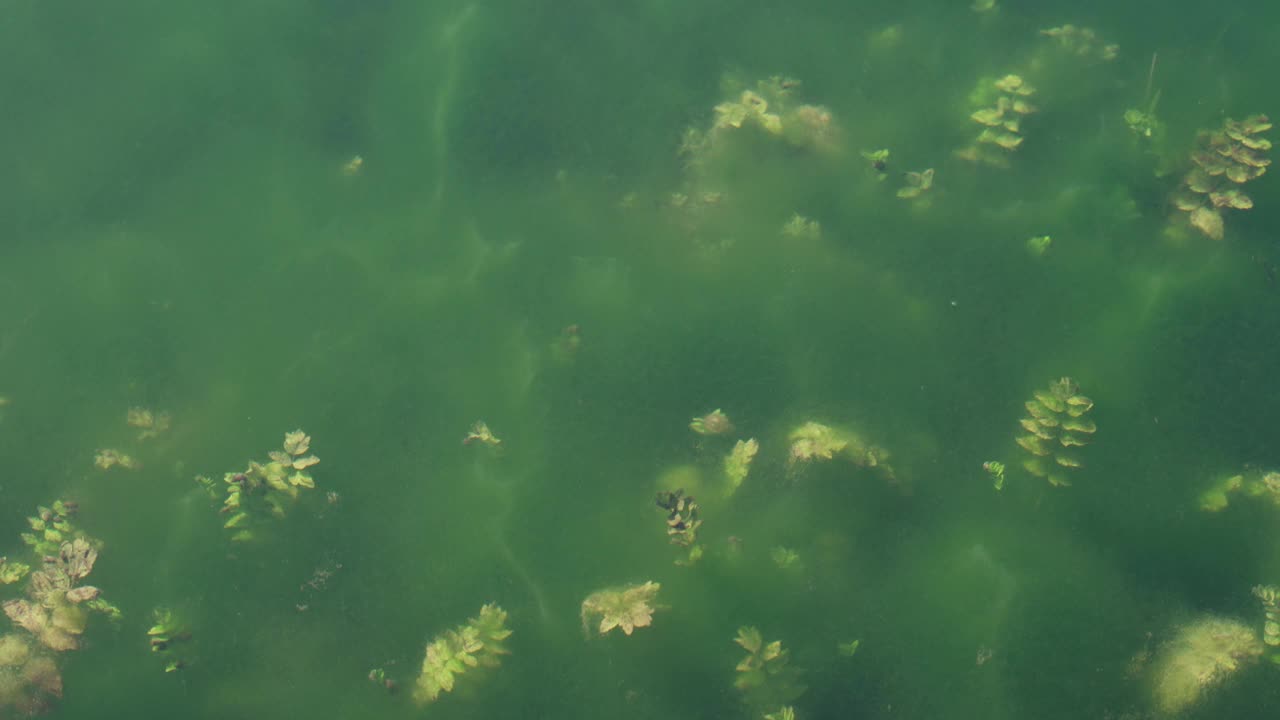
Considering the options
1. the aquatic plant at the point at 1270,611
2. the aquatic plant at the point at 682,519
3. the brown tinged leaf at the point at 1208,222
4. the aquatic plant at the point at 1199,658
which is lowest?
the aquatic plant at the point at 1270,611

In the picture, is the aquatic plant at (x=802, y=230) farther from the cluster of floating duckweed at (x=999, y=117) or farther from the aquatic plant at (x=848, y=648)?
the aquatic plant at (x=848, y=648)

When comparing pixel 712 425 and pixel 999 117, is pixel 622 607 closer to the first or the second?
pixel 712 425

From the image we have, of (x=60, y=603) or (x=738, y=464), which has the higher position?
(x=60, y=603)

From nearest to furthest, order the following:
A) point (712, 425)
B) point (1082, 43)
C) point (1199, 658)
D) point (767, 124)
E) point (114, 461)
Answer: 1. point (1199, 658)
2. point (712, 425)
3. point (114, 461)
4. point (767, 124)
5. point (1082, 43)

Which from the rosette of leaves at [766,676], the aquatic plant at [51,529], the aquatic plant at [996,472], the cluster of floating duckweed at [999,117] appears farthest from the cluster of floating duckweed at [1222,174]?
the aquatic plant at [51,529]

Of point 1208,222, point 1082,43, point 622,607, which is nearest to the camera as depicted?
point 622,607

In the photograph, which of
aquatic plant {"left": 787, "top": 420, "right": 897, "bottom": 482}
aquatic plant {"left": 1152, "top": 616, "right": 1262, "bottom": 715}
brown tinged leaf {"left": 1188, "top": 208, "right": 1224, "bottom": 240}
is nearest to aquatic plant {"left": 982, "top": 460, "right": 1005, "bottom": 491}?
aquatic plant {"left": 787, "top": 420, "right": 897, "bottom": 482}

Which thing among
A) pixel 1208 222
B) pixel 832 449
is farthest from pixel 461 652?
pixel 1208 222

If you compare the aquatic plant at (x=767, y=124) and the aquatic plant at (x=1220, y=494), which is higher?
the aquatic plant at (x=767, y=124)
